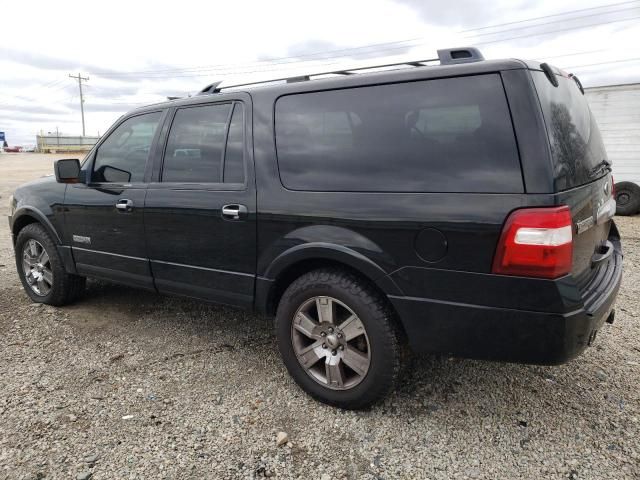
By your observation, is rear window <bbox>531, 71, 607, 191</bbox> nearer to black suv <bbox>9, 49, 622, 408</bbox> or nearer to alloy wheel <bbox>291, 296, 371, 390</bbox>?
black suv <bbox>9, 49, 622, 408</bbox>

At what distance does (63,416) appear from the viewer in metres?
2.63

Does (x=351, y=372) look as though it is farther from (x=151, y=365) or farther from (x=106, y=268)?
(x=106, y=268)

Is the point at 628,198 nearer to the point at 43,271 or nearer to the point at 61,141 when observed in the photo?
the point at 43,271

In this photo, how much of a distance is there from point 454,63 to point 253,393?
2.21 m

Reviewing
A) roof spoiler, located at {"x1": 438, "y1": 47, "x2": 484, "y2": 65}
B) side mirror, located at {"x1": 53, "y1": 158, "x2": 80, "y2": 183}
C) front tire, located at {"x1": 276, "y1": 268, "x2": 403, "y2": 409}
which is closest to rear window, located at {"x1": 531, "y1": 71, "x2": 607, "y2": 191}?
roof spoiler, located at {"x1": 438, "y1": 47, "x2": 484, "y2": 65}

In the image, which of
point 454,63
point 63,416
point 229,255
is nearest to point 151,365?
point 63,416

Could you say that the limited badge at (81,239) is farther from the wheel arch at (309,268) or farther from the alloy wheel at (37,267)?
the wheel arch at (309,268)

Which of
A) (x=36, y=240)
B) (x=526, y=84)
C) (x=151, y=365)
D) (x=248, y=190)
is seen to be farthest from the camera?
(x=36, y=240)

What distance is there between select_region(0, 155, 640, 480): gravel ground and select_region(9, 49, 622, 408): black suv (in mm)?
321

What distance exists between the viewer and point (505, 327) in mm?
2146

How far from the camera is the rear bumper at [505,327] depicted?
6.78ft

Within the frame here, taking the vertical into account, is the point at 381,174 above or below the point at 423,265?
above

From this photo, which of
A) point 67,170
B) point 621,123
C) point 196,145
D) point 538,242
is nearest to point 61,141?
point 621,123

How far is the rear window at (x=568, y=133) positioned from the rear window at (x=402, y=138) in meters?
0.18
